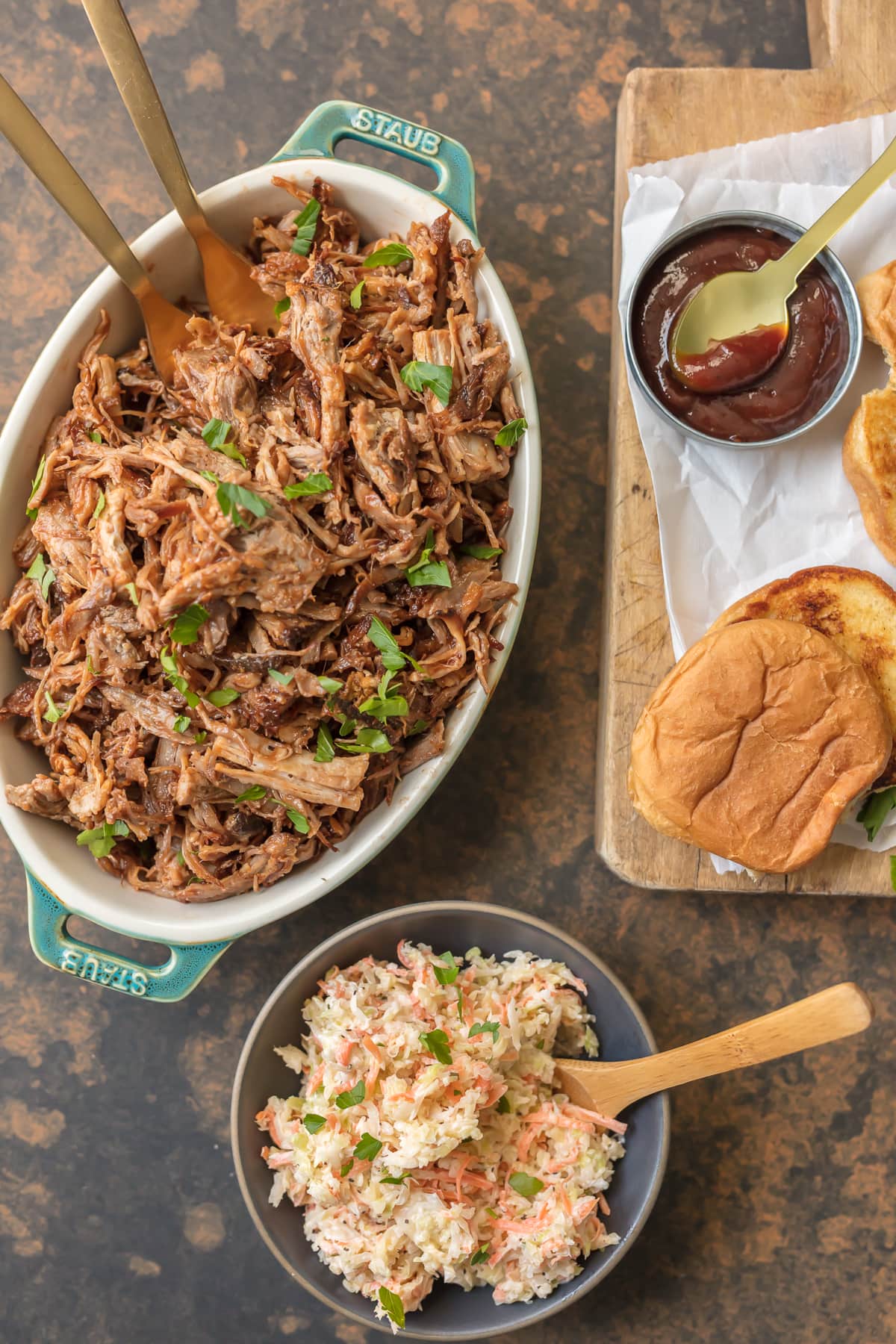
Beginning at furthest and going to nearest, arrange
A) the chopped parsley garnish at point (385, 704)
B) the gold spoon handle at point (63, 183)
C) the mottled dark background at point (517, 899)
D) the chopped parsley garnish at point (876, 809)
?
the mottled dark background at point (517, 899), the chopped parsley garnish at point (876, 809), the chopped parsley garnish at point (385, 704), the gold spoon handle at point (63, 183)

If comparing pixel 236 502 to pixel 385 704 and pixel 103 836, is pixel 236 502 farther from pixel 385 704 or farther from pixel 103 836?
pixel 103 836

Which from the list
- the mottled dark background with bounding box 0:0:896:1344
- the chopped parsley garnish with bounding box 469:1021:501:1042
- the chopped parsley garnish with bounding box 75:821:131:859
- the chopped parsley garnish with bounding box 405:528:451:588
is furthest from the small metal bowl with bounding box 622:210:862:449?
the chopped parsley garnish with bounding box 75:821:131:859

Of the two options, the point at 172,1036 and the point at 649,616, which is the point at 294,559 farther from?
the point at 172,1036

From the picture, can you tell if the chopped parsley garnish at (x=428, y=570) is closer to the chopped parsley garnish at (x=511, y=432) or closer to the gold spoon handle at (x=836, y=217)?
the chopped parsley garnish at (x=511, y=432)

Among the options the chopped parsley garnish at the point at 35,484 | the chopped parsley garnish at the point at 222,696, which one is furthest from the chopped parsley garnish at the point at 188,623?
the chopped parsley garnish at the point at 35,484

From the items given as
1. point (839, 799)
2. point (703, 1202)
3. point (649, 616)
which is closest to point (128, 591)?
point (649, 616)

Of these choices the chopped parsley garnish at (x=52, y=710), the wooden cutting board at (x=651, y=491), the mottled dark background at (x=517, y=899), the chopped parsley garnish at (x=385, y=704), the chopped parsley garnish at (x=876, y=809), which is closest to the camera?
the chopped parsley garnish at (x=385, y=704)

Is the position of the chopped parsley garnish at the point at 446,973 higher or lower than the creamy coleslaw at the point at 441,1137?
higher
